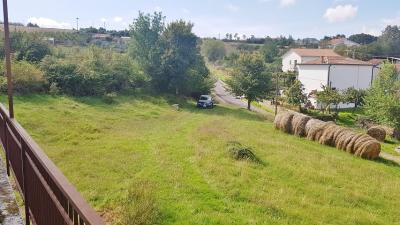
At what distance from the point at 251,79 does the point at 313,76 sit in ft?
48.6

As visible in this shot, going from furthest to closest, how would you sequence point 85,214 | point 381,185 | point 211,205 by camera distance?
1. point 381,185
2. point 211,205
3. point 85,214

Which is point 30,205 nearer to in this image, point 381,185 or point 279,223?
point 279,223

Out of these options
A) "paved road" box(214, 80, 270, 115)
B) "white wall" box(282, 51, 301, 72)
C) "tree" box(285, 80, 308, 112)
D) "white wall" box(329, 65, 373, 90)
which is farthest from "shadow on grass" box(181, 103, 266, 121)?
"white wall" box(282, 51, 301, 72)

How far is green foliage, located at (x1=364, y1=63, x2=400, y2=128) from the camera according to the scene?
102 ft

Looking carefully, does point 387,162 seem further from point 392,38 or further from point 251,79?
point 392,38

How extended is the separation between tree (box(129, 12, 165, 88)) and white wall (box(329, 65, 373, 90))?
21.9 metres

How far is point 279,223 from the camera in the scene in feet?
30.5

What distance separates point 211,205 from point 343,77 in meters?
42.1

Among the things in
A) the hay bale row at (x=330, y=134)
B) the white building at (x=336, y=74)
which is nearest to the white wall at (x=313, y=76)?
the white building at (x=336, y=74)

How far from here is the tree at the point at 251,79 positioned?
125 feet

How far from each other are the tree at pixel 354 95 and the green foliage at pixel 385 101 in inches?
138

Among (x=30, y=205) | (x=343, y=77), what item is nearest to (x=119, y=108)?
(x=30, y=205)

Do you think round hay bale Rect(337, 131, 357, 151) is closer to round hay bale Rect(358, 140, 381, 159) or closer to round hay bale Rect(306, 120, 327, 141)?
round hay bale Rect(358, 140, 381, 159)

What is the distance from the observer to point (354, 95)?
1729 inches
